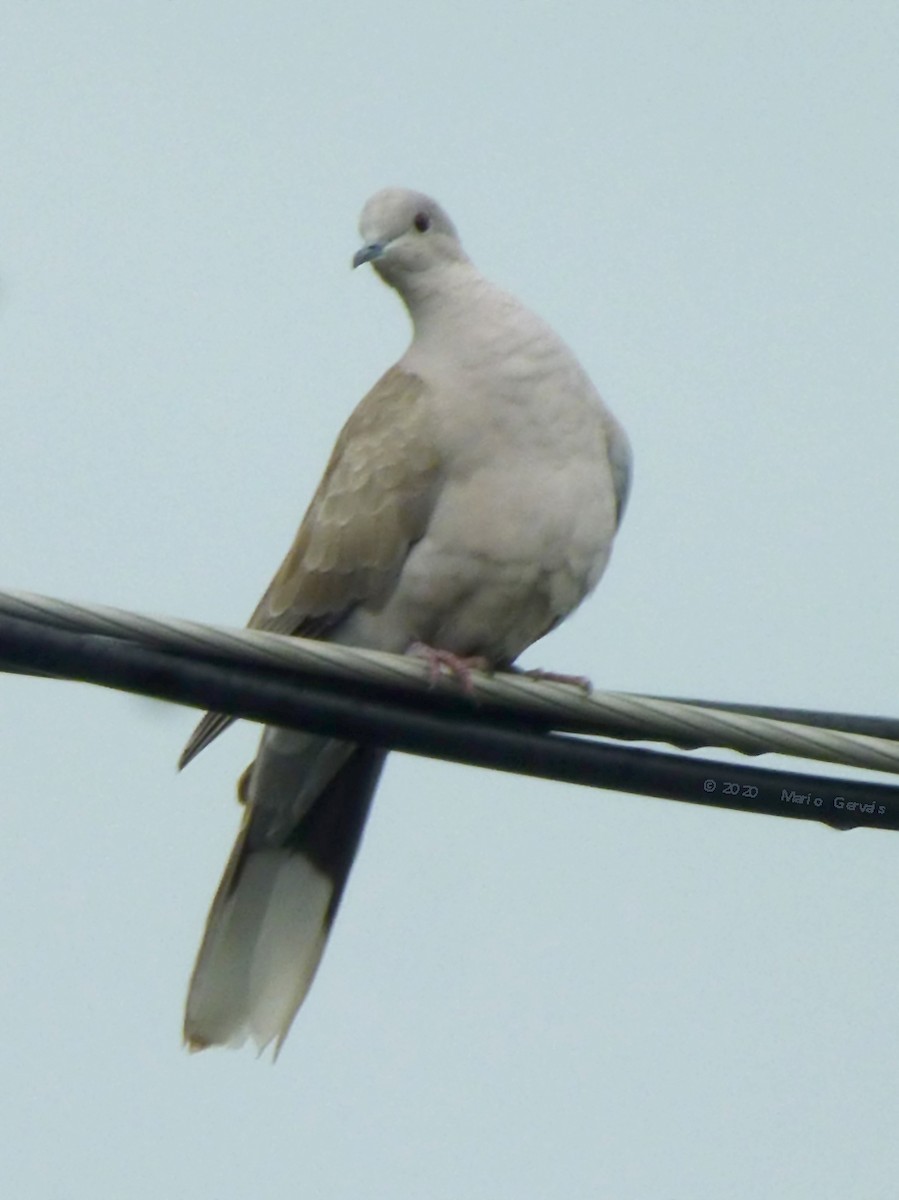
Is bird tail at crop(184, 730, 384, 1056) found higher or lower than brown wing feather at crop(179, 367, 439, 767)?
lower

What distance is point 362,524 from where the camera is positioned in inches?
177

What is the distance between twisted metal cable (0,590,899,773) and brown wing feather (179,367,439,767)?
3.52ft

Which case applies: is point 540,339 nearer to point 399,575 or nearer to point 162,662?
point 399,575

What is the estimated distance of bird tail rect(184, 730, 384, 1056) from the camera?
4.80 meters

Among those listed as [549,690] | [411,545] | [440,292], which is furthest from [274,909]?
[549,690]

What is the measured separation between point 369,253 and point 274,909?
4.55ft

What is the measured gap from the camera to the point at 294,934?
4875mm

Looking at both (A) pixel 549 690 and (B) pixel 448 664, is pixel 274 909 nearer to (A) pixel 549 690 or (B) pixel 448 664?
(B) pixel 448 664

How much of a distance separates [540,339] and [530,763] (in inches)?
59.5

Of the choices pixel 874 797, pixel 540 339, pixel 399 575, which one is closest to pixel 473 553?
pixel 399 575

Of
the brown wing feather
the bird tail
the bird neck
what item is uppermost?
the bird neck

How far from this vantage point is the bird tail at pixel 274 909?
4797 mm

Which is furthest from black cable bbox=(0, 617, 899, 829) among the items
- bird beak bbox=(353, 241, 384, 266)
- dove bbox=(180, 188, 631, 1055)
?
bird beak bbox=(353, 241, 384, 266)

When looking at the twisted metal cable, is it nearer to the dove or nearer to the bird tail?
the dove
